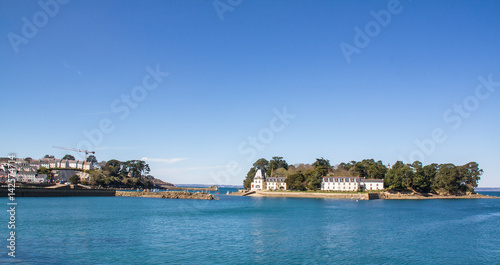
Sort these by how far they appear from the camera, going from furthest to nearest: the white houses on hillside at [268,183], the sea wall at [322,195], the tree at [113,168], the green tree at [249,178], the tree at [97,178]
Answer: the tree at [113,168], the green tree at [249,178], the tree at [97,178], the white houses on hillside at [268,183], the sea wall at [322,195]

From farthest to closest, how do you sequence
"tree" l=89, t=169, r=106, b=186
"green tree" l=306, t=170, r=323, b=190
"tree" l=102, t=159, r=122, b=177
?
1. "tree" l=102, t=159, r=122, b=177
2. "tree" l=89, t=169, r=106, b=186
3. "green tree" l=306, t=170, r=323, b=190

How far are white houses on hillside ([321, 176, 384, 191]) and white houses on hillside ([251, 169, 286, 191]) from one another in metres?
20.9

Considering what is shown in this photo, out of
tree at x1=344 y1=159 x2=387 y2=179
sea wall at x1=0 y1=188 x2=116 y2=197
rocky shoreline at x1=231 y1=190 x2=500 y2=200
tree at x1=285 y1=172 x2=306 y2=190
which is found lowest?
rocky shoreline at x1=231 y1=190 x2=500 y2=200

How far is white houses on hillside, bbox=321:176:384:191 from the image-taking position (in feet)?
392

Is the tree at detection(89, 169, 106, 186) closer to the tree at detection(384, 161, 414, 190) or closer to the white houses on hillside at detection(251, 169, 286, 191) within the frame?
the white houses on hillside at detection(251, 169, 286, 191)

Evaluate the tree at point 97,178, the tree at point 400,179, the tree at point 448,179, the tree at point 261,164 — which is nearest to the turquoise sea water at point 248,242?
the tree at point 400,179

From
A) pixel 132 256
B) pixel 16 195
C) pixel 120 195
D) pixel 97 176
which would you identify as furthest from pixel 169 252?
pixel 97 176

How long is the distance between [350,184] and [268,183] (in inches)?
1361

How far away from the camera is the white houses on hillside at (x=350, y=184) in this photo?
11950cm

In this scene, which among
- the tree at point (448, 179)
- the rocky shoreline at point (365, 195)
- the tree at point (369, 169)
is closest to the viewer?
the rocky shoreline at point (365, 195)

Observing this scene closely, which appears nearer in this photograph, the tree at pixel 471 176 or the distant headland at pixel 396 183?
the distant headland at pixel 396 183

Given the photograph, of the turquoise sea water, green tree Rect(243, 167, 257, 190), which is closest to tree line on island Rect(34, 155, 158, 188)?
green tree Rect(243, 167, 257, 190)

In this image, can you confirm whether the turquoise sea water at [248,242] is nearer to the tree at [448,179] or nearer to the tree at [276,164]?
the tree at [448,179]

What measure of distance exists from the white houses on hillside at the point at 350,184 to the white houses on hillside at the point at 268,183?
20.9 metres
